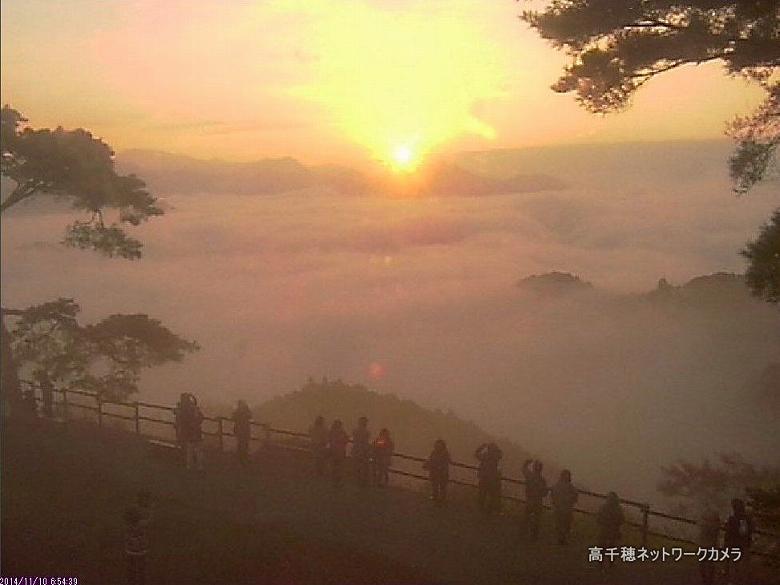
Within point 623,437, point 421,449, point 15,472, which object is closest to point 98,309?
point 421,449

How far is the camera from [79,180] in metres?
14.3

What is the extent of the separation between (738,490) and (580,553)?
7.70 metres

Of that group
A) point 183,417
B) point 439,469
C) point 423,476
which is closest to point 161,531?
point 183,417

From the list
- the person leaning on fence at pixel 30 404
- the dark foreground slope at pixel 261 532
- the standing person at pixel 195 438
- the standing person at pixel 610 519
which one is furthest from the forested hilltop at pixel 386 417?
the standing person at pixel 610 519

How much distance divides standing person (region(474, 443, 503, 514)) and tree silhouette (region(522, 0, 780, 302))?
Result: 4.42 meters

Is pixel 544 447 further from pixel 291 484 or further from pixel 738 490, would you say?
pixel 291 484

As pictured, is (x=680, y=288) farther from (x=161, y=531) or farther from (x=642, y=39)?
(x=161, y=531)

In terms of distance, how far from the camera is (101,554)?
9.12 m

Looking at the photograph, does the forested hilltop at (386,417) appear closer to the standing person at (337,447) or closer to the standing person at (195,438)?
the standing person at (195,438)

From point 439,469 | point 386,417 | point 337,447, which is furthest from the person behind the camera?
point 386,417

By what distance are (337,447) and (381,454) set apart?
681 mm

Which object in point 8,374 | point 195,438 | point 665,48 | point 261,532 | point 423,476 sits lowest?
point 261,532

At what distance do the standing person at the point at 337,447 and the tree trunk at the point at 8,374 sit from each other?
7500mm

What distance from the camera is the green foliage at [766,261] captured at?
647 centimetres
